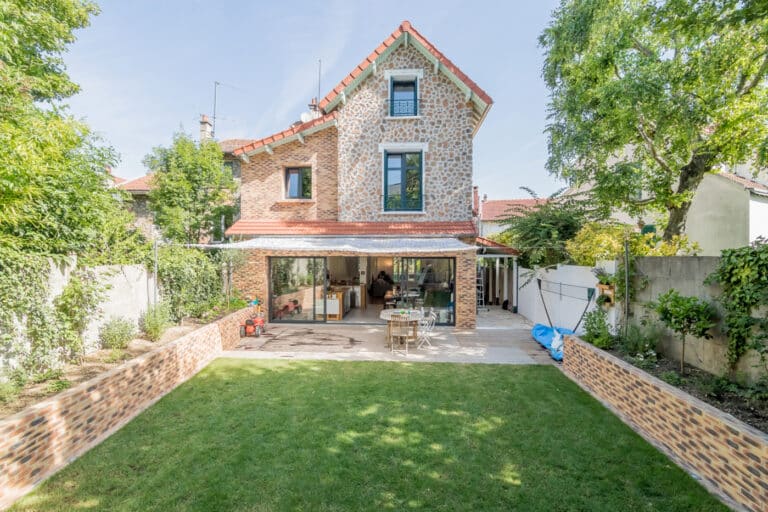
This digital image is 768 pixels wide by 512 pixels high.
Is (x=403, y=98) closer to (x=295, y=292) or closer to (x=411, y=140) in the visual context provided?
(x=411, y=140)

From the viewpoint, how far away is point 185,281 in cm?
1223

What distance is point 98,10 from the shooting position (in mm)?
15141

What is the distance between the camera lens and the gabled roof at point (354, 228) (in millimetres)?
16172

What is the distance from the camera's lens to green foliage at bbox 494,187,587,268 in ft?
52.7

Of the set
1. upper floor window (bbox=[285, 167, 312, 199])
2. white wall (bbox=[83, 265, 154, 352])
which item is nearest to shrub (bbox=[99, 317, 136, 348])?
white wall (bbox=[83, 265, 154, 352])

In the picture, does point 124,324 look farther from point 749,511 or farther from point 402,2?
point 402,2

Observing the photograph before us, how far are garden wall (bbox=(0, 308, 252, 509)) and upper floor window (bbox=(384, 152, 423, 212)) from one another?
1134cm

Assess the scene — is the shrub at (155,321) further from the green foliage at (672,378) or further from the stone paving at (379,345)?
the green foliage at (672,378)

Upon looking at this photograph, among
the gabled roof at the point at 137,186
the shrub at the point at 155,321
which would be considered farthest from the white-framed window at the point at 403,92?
the gabled roof at the point at 137,186

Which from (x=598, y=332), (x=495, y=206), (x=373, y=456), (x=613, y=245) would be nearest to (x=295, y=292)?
(x=373, y=456)

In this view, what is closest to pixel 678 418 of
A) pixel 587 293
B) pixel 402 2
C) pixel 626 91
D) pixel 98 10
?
pixel 587 293

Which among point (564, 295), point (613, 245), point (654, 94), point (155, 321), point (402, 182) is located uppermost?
point (654, 94)

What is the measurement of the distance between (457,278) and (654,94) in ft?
32.5

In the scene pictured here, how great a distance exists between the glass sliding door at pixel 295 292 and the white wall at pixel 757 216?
20.9 meters
